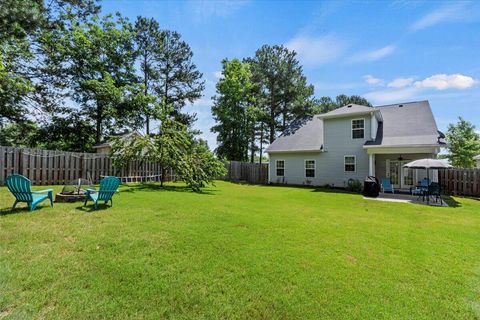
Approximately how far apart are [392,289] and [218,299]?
227cm

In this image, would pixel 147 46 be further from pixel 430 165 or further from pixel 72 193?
pixel 430 165

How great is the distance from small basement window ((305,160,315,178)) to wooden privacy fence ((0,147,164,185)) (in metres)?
11.7

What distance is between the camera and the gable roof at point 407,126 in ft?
47.0

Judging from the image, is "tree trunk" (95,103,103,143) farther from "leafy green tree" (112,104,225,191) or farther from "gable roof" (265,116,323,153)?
"gable roof" (265,116,323,153)

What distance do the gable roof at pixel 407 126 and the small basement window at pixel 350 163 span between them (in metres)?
1.38

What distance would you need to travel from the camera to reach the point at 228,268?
142 inches

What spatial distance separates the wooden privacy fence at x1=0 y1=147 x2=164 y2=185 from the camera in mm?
11148

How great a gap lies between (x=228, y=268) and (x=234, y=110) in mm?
26688

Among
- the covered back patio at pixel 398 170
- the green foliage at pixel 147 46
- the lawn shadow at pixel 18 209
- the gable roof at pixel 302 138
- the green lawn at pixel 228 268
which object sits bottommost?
the green lawn at pixel 228 268

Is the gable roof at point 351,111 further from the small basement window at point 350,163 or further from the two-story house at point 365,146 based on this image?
the small basement window at point 350,163

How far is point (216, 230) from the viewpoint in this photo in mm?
5406

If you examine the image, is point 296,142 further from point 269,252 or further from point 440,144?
point 269,252

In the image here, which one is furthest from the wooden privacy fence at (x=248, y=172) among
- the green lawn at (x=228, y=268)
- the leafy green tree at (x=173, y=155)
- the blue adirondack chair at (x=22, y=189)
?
the blue adirondack chair at (x=22, y=189)

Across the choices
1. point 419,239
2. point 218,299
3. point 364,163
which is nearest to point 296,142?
point 364,163
